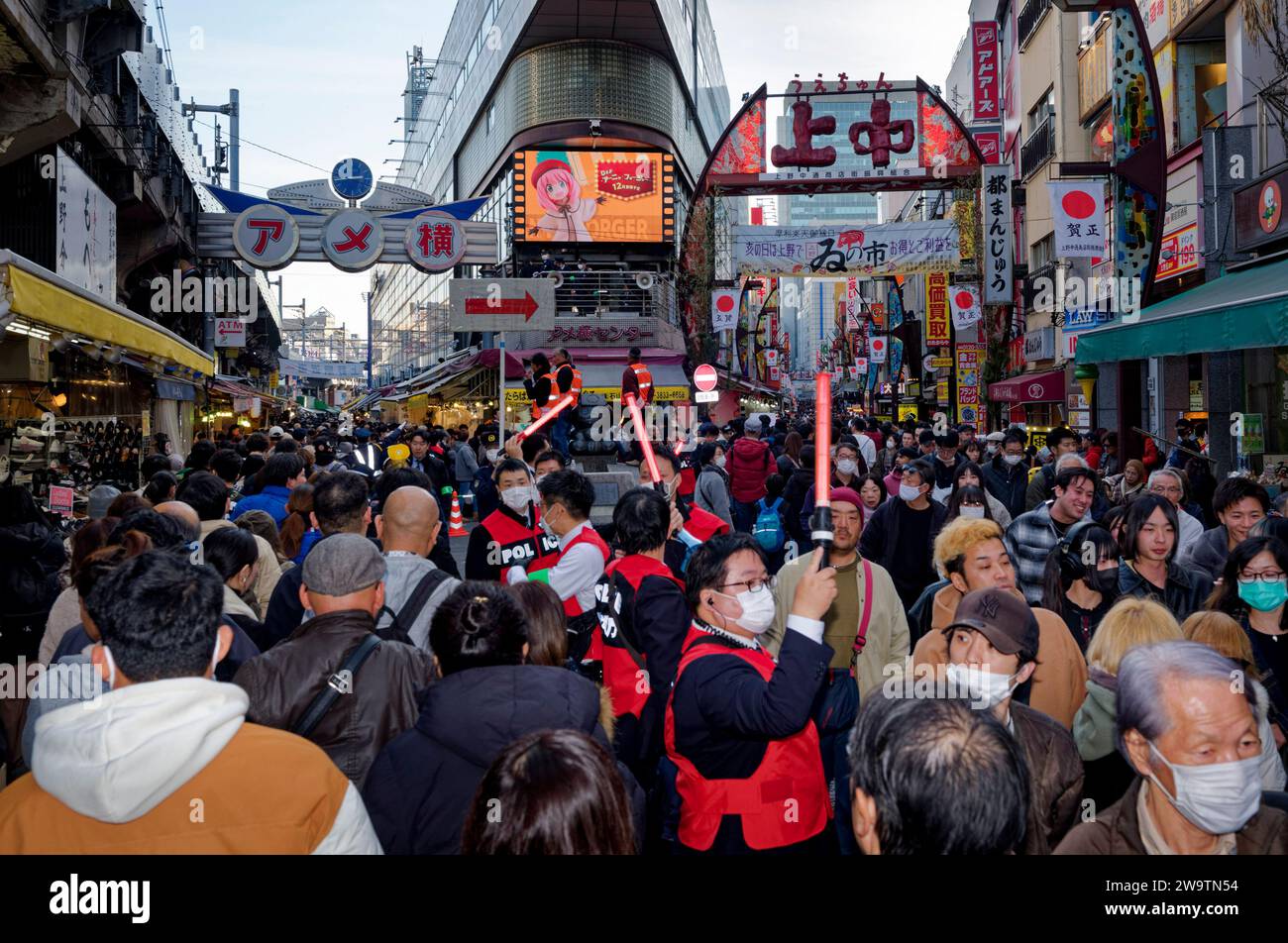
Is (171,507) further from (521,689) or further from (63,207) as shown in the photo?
(63,207)

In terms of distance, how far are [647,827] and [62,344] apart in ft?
26.2

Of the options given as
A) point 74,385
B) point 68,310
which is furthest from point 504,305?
point 74,385

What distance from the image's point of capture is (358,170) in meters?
25.2

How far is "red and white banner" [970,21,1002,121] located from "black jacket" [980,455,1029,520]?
90.5 feet

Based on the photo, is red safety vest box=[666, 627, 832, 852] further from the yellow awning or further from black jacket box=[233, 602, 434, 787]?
the yellow awning

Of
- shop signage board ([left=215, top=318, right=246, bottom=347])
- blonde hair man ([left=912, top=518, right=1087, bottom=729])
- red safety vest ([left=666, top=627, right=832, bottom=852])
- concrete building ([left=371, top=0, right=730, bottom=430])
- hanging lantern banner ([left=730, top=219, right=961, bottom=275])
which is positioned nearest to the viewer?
red safety vest ([left=666, top=627, right=832, bottom=852])

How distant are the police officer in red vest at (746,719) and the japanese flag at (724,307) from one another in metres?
25.2

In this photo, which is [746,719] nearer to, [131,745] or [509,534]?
[131,745]

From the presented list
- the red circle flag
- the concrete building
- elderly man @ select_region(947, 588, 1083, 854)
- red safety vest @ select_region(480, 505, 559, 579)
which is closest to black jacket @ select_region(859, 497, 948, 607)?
red safety vest @ select_region(480, 505, 559, 579)

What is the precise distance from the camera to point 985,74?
1382 inches

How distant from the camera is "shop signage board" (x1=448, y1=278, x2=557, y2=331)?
11.9 meters

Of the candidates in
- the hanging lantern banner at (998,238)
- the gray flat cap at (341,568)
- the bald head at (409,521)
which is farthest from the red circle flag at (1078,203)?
the gray flat cap at (341,568)

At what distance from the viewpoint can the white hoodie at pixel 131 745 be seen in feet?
6.66

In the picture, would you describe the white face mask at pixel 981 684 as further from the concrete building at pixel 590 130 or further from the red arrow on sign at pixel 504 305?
the concrete building at pixel 590 130
